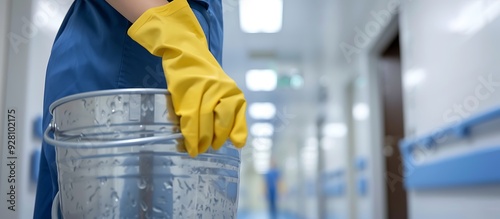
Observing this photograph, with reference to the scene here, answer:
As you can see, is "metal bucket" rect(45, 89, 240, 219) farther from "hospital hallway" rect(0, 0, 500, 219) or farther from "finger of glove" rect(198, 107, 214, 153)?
"hospital hallway" rect(0, 0, 500, 219)

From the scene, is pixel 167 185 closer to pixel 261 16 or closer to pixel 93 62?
pixel 93 62

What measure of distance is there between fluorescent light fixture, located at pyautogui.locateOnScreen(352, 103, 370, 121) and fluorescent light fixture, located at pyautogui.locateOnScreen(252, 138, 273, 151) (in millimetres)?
10572

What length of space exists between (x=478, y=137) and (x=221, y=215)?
6.37 ft

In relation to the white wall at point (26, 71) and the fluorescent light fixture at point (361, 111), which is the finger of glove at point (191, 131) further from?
the fluorescent light fixture at point (361, 111)

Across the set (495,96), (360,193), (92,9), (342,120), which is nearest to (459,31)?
(495,96)

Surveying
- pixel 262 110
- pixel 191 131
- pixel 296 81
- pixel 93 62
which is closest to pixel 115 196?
pixel 191 131

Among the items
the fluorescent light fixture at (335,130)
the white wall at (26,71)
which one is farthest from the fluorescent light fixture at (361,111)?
the white wall at (26,71)

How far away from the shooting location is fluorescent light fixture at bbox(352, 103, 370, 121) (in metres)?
5.43

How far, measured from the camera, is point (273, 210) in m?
13.2

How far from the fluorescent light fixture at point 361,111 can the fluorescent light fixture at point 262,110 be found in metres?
5.54

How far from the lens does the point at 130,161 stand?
0.81 meters

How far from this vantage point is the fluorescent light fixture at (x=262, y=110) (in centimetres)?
1215

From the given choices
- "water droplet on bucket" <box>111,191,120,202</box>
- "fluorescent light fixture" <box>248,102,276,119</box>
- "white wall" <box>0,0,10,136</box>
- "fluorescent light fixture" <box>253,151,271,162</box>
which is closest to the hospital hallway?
"white wall" <box>0,0,10,136</box>

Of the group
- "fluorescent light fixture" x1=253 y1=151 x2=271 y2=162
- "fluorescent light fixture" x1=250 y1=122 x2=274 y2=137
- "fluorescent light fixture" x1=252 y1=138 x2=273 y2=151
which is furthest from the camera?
"fluorescent light fixture" x1=253 y1=151 x2=271 y2=162
